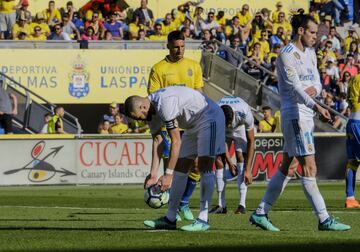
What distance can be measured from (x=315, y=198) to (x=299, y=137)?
0.71 metres

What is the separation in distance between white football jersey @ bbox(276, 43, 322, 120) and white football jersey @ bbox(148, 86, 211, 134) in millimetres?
928

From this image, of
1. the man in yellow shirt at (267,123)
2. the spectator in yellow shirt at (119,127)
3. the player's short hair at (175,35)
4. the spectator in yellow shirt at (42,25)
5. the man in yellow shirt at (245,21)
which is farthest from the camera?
the man in yellow shirt at (245,21)

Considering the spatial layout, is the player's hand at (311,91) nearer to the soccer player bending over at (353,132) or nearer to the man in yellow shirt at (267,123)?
the soccer player bending over at (353,132)

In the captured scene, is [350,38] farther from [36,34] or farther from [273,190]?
[273,190]

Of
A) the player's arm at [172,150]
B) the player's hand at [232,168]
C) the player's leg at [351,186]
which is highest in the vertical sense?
the player's arm at [172,150]

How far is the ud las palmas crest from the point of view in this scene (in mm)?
32938

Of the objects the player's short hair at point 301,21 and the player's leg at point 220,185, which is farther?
the player's leg at point 220,185

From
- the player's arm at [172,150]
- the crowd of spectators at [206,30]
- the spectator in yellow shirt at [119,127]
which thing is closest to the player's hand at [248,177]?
the player's arm at [172,150]

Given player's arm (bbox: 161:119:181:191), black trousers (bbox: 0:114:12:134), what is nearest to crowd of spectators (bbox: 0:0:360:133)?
black trousers (bbox: 0:114:12:134)

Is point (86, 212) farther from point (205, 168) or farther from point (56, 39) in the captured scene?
point (56, 39)

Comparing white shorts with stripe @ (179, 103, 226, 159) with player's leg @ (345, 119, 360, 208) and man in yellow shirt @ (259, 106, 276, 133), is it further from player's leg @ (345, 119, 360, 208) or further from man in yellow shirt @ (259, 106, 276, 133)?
man in yellow shirt @ (259, 106, 276, 133)

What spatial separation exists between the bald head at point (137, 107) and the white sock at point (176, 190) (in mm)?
1069

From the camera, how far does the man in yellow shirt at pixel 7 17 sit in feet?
107

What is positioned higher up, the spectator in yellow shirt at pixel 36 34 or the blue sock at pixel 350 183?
the spectator in yellow shirt at pixel 36 34
